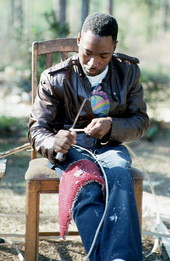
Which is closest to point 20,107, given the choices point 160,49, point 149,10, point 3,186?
point 3,186

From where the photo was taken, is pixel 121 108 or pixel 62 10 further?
pixel 62 10

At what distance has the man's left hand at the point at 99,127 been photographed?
277cm

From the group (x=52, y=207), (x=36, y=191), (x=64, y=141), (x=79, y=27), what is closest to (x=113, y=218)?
(x=64, y=141)

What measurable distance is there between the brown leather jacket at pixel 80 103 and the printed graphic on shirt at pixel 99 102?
3 cm

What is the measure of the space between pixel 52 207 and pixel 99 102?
1.73m

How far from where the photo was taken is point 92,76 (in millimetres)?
3014

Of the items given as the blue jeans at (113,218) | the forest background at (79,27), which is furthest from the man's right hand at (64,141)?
the forest background at (79,27)

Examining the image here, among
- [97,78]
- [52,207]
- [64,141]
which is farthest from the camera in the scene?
[52,207]

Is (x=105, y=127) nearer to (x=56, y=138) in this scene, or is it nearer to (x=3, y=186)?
(x=56, y=138)

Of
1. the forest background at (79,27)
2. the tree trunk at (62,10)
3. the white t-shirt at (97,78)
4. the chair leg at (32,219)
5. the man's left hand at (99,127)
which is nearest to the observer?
the man's left hand at (99,127)

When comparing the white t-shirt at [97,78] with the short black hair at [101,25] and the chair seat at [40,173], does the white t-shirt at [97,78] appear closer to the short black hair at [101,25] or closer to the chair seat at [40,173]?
the short black hair at [101,25]

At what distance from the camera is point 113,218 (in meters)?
2.48

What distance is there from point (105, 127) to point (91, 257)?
80 centimetres

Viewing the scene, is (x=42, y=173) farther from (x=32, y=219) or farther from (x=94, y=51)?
(x=94, y=51)
